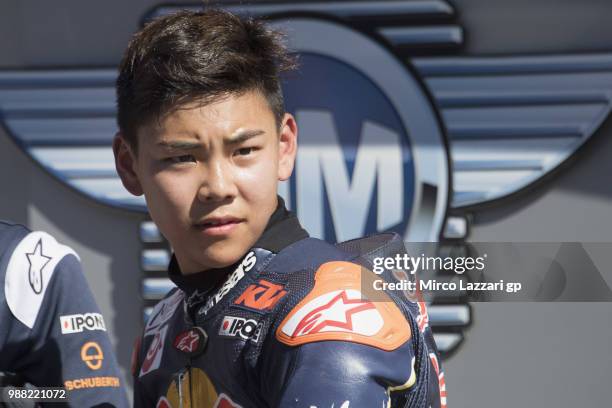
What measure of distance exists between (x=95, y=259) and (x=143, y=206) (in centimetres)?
37

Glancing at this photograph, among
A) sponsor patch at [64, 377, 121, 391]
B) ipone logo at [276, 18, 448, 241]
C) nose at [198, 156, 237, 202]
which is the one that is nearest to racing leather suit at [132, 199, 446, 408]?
nose at [198, 156, 237, 202]

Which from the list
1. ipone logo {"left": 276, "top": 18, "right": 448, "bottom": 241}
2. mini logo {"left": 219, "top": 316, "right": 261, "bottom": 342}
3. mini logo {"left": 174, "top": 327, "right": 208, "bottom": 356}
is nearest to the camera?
mini logo {"left": 219, "top": 316, "right": 261, "bottom": 342}

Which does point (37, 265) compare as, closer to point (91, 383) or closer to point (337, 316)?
point (91, 383)

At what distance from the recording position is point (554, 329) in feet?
13.2

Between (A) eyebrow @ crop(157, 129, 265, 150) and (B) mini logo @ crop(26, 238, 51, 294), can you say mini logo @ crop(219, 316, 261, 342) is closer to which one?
(A) eyebrow @ crop(157, 129, 265, 150)

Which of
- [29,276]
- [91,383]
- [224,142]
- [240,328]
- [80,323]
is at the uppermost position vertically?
[224,142]

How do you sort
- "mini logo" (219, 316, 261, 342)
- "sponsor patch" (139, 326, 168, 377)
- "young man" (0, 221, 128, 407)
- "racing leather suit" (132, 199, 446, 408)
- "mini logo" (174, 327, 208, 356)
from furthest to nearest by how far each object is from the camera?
"young man" (0, 221, 128, 407)
"sponsor patch" (139, 326, 168, 377)
"mini logo" (174, 327, 208, 356)
"mini logo" (219, 316, 261, 342)
"racing leather suit" (132, 199, 446, 408)

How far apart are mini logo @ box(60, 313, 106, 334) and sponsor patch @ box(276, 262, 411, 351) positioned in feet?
2.82

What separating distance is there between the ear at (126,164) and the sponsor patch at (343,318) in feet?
1.22

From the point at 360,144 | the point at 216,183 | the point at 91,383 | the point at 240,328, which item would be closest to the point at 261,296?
the point at 240,328

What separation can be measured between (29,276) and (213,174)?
81cm

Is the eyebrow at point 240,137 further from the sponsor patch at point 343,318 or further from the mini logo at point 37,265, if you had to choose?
the mini logo at point 37,265

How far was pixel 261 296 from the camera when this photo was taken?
4.04 ft

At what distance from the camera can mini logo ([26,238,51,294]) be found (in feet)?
6.11
